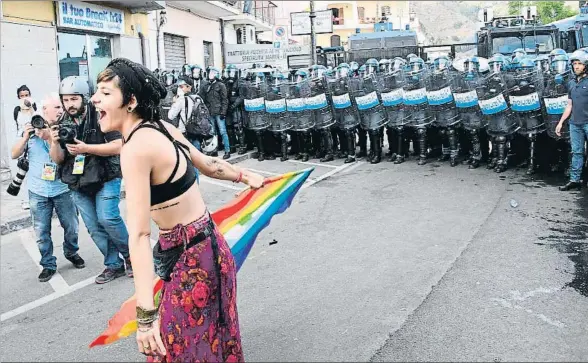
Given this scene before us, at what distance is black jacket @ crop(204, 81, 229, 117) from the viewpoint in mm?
13031

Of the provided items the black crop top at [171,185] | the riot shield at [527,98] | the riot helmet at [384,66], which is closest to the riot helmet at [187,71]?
the riot helmet at [384,66]

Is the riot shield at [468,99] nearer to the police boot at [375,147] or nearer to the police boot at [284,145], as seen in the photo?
the police boot at [375,147]

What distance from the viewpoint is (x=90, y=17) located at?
1449 centimetres

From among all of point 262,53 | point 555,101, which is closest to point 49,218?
point 555,101

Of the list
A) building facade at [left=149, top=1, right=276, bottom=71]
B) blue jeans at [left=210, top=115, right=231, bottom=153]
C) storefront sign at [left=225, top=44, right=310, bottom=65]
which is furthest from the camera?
building facade at [left=149, top=1, right=276, bottom=71]

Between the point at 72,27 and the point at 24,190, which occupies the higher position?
the point at 72,27

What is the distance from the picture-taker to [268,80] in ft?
41.9

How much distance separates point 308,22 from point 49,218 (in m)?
18.5

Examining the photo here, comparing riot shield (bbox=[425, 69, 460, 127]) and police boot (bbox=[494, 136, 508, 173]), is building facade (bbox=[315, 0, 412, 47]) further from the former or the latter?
police boot (bbox=[494, 136, 508, 173])

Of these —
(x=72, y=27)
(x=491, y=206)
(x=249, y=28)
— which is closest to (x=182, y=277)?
(x=491, y=206)

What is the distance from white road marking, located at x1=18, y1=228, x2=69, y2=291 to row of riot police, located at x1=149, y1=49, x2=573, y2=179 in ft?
18.3

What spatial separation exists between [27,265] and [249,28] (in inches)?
1032

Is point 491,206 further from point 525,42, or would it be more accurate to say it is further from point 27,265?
point 525,42

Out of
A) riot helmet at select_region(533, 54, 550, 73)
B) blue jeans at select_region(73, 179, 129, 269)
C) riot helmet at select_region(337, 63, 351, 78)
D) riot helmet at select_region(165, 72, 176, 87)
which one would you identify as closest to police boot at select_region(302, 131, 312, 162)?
riot helmet at select_region(337, 63, 351, 78)
